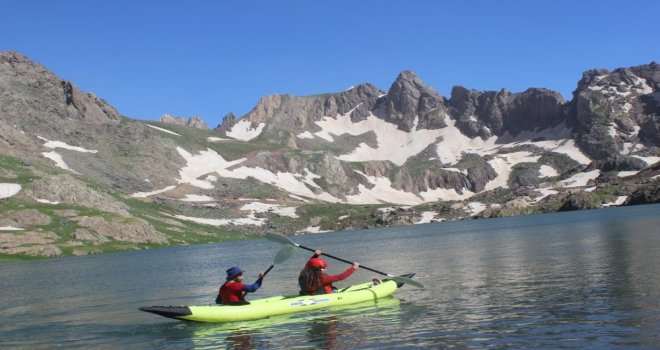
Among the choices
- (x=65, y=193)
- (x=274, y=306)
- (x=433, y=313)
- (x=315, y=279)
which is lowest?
(x=433, y=313)

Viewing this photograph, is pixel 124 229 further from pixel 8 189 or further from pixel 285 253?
pixel 285 253

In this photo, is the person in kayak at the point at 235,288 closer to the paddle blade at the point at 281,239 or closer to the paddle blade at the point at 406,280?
the paddle blade at the point at 281,239

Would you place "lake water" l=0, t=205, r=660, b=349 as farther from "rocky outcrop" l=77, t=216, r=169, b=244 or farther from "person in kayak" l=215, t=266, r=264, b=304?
"rocky outcrop" l=77, t=216, r=169, b=244

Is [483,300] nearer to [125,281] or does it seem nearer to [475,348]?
[475,348]

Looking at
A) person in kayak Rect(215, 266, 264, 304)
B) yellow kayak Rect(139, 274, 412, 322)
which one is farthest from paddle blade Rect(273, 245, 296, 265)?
person in kayak Rect(215, 266, 264, 304)

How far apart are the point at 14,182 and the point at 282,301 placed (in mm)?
176070

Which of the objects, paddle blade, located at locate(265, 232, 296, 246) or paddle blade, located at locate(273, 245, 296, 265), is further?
paddle blade, located at locate(265, 232, 296, 246)

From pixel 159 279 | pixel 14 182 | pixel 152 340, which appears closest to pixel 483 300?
pixel 152 340

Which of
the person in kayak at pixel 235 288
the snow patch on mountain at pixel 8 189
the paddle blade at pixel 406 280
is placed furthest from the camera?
the snow patch on mountain at pixel 8 189

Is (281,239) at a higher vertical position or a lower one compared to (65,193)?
lower

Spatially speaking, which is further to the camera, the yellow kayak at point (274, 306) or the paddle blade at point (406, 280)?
the paddle blade at point (406, 280)

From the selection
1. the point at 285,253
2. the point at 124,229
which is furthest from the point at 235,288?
the point at 124,229

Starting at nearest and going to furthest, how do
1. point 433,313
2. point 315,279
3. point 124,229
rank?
1. point 433,313
2. point 315,279
3. point 124,229

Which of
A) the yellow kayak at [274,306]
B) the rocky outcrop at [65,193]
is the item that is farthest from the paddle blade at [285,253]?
the rocky outcrop at [65,193]
